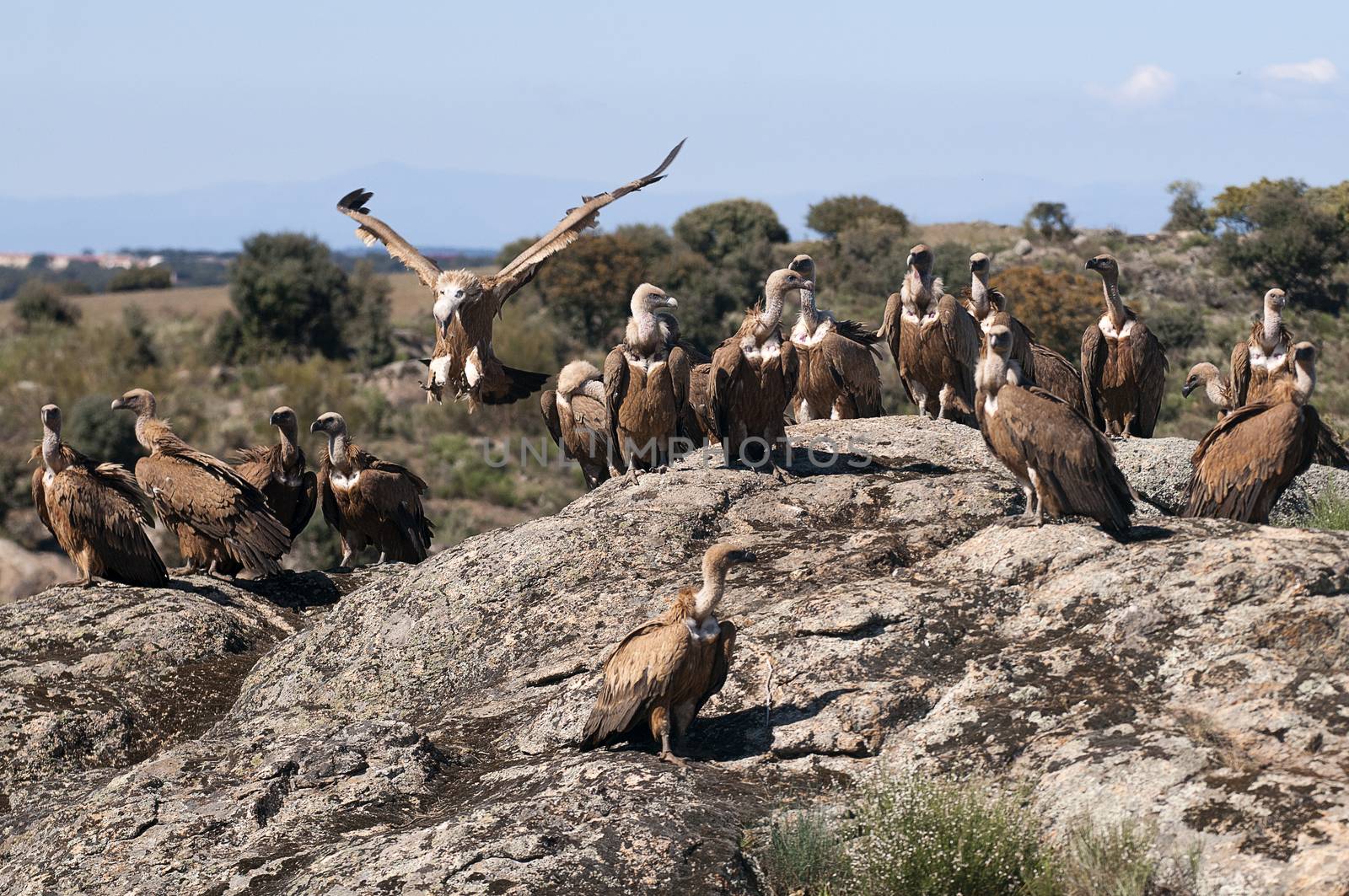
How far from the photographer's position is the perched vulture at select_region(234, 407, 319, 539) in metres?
13.0

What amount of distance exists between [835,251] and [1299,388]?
49133 millimetres

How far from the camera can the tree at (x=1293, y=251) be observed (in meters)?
41.9

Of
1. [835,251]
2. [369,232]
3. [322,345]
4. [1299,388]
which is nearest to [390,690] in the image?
[1299,388]

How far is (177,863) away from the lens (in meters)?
6.42

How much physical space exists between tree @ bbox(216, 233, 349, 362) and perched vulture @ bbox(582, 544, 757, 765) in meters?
46.5

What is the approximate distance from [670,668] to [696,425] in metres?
6.10

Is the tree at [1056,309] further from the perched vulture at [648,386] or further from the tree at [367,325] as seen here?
the perched vulture at [648,386]

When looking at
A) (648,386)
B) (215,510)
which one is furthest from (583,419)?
(215,510)

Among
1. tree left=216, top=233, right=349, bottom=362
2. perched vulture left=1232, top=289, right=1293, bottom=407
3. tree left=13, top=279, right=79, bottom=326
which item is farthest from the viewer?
tree left=13, top=279, right=79, bottom=326

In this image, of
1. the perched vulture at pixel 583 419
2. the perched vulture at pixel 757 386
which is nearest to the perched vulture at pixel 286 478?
the perched vulture at pixel 583 419

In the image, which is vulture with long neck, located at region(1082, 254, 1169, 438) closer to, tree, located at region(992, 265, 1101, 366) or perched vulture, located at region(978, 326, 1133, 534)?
perched vulture, located at region(978, 326, 1133, 534)

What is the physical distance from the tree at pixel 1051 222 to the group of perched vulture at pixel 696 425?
42.5 meters

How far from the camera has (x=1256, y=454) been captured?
29.6 ft

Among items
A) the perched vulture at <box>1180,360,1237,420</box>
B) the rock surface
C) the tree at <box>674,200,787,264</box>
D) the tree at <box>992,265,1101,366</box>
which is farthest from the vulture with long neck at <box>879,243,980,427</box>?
the tree at <box>674,200,787,264</box>
